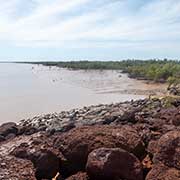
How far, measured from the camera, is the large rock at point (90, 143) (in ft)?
18.6

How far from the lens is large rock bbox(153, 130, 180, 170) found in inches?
203

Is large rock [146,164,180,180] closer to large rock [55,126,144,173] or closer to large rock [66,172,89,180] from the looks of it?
large rock [55,126,144,173]

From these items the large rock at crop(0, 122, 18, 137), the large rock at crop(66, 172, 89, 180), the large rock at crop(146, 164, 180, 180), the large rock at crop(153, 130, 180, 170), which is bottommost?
the large rock at crop(0, 122, 18, 137)

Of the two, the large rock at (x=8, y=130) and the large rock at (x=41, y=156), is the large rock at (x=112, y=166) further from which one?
the large rock at (x=8, y=130)

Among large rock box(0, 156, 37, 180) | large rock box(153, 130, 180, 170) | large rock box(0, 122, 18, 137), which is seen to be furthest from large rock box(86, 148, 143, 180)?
large rock box(0, 122, 18, 137)

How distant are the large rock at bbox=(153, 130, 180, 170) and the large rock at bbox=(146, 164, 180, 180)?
0.31 ft

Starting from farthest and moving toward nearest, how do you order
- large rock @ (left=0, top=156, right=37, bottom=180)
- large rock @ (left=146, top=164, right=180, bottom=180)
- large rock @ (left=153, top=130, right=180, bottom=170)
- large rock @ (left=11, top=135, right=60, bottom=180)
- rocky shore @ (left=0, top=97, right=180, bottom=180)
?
large rock @ (left=11, top=135, right=60, bottom=180) < large rock @ (left=153, top=130, right=180, bottom=170) < rocky shore @ (left=0, top=97, right=180, bottom=180) < large rock @ (left=146, top=164, right=180, bottom=180) < large rock @ (left=0, top=156, right=37, bottom=180)

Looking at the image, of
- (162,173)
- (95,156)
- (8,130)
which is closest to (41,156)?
(95,156)

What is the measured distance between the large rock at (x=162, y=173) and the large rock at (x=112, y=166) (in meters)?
0.20

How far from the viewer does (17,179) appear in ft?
15.0

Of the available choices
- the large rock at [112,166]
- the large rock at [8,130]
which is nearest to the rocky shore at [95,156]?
the large rock at [112,166]

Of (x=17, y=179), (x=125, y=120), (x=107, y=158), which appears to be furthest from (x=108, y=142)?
(x=125, y=120)

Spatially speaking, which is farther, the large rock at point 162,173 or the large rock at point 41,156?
the large rock at point 41,156

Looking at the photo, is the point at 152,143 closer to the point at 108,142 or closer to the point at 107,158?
the point at 108,142
